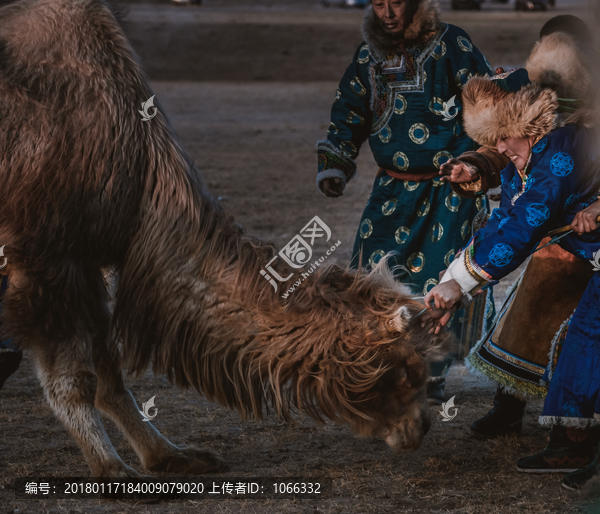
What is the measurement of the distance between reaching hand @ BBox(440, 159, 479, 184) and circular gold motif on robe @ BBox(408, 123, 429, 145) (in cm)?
76

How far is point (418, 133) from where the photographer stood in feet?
13.6

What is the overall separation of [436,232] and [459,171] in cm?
92

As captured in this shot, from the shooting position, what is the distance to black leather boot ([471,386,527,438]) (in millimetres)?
3877

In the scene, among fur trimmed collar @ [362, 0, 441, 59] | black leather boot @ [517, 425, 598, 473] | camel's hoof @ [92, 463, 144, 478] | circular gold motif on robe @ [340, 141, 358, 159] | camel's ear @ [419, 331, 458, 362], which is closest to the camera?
camel's ear @ [419, 331, 458, 362]

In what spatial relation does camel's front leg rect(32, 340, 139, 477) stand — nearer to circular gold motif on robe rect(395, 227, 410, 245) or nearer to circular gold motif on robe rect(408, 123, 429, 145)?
circular gold motif on robe rect(395, 227, 410, 245)

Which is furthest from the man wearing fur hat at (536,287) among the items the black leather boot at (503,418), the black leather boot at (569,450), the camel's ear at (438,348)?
the camel's ear at (438,348)

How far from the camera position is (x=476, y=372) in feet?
12.6

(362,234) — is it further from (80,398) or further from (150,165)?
(80,398)

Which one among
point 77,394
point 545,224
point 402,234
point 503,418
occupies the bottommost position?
point 503,418

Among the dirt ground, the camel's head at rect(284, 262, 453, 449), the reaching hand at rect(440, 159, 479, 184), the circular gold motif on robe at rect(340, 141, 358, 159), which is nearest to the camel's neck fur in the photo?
the camel's head at rect(284, 262, 453, 449)

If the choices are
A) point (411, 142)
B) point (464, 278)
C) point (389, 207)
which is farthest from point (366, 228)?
point (464, 278)

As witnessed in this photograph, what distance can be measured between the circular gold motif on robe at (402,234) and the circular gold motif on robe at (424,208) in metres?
0.10

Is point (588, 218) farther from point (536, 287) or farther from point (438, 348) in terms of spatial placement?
point (438, 348)

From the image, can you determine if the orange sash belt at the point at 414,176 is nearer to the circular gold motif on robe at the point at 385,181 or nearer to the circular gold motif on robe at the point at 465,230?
the circular gold motif on robe at the point at 385,181
